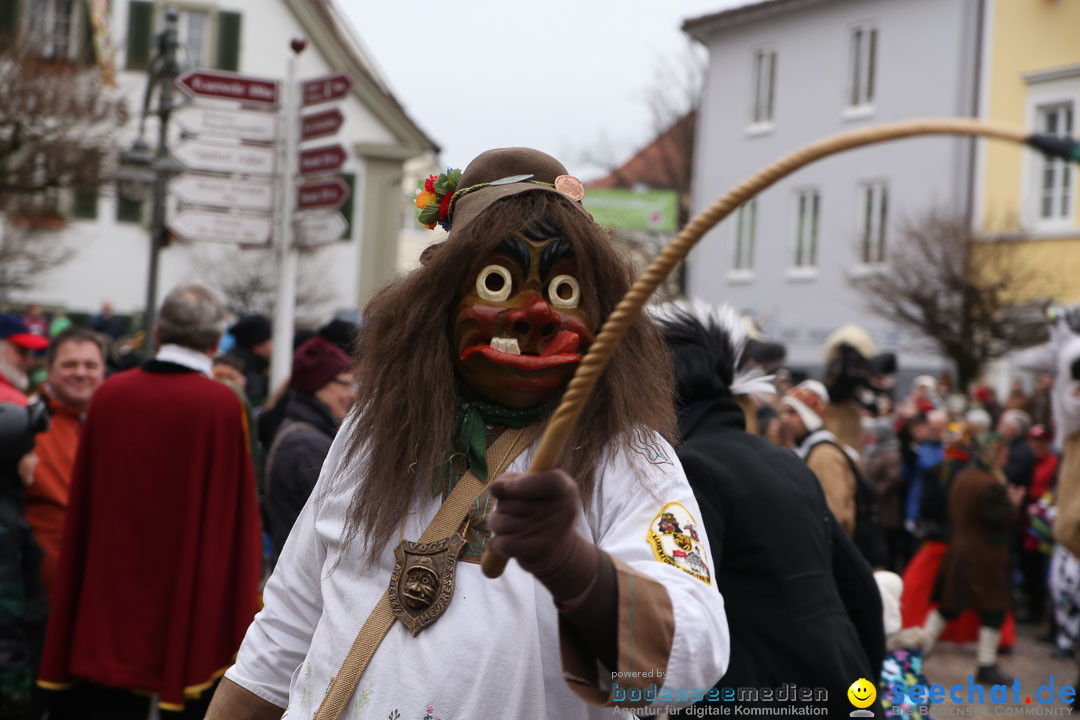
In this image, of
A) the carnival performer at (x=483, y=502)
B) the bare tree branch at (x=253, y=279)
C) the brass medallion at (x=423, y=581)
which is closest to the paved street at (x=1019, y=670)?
the carnival performer at (x=483, y=502)

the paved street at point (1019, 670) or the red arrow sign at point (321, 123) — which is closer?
the paved street at point (1019, 670)

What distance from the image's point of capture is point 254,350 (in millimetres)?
8383

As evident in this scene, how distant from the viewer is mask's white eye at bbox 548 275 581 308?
7.00 feet

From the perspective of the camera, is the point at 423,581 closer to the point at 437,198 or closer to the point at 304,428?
the point at 437,198

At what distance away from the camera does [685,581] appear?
5.90ft

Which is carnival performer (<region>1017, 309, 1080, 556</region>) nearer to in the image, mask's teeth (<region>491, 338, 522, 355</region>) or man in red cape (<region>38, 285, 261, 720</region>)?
man in red cape (<region>38, 285, 261, 720</region>)

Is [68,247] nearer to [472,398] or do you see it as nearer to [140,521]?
[140,521]

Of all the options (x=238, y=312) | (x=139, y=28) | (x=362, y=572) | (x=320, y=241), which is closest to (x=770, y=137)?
(x=238, y=312)

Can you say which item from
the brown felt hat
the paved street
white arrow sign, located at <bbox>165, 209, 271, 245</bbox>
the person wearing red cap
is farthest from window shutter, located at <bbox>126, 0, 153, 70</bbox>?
the brown felt hat

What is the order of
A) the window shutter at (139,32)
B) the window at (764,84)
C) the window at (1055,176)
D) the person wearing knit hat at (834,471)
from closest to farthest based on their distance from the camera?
the person wearing knit hat at (834,471)
the window at (1055,176)
the window shutter at (139,32)
the window at (764,84)

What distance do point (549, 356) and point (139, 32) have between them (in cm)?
2515

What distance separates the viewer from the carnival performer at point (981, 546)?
846 cm

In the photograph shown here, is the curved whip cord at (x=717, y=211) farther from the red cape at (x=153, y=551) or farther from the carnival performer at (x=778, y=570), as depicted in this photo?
the red cape at (x=153, y=551)

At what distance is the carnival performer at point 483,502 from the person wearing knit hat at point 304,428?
243cm
